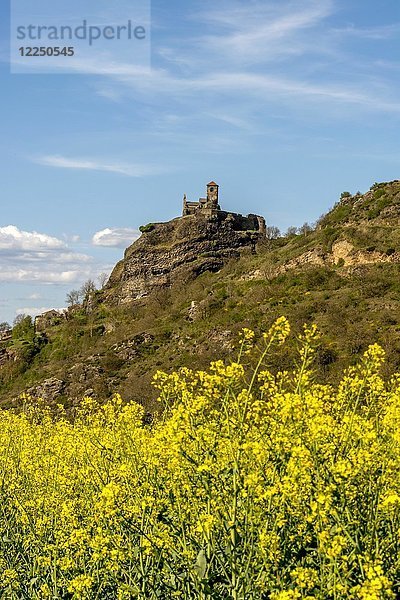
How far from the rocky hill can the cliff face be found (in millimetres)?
149


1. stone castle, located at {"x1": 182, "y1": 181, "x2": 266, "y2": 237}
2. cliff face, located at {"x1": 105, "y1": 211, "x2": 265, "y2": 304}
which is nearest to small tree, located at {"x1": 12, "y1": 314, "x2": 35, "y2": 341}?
cliff face, located at {"x1": 105, "y1": 211, "x2": 265, "y2": 304}

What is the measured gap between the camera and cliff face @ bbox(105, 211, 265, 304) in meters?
97.7

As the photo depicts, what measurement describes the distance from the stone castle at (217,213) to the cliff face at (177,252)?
198 millimetres

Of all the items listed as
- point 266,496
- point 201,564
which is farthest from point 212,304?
point 266,496

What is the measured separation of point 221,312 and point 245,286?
7.35 meters

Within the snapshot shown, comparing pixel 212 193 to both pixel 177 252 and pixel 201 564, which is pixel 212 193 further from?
pixel 201 564

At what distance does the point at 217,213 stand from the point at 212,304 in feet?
133

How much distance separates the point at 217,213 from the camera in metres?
106

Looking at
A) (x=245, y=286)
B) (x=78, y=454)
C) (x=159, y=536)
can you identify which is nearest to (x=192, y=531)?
(x=159, y=536)

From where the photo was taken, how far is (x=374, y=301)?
51281 millimetres

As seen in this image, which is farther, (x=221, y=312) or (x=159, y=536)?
(x=221, y=312)

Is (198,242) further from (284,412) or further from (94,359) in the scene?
(284,412)

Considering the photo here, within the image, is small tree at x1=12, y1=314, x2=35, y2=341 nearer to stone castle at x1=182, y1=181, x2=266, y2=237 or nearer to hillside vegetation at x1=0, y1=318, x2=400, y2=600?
stone castle at x1=182, y1=181, x2=266, y2=237

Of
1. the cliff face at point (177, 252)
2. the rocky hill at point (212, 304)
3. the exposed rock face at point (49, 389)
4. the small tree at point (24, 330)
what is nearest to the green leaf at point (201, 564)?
the rocky hill at point (212, 304)
